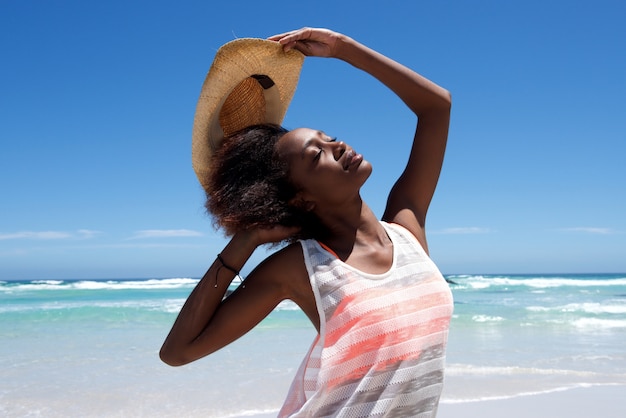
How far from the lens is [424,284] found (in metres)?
1.95

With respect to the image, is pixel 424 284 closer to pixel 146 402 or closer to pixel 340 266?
pixel 340 266

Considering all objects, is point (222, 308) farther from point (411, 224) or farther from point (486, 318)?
point (486, 318)

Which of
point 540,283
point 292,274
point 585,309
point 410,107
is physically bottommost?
point 540,283

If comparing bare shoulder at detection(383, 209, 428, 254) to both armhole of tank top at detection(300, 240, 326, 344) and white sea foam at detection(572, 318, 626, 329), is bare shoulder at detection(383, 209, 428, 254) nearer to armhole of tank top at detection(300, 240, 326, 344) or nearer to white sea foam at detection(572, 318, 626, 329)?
armhole of tank top at detection(300, 240, 326, 344)

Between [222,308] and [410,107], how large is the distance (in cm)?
110

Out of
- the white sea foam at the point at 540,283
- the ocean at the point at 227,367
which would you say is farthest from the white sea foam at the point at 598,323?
the white sea foam at the point at 540,283

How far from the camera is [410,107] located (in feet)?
8.23

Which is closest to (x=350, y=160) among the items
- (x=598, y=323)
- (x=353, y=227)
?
(x=353, y=227)

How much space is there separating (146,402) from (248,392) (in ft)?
3.28

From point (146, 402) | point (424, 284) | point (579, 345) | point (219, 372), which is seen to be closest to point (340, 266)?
point (424, 284)

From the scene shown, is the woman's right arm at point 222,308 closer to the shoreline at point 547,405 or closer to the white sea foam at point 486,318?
the shoreline at point 547,405

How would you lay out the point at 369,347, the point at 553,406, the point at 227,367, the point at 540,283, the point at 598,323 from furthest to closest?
the point at 540,283
the point at 598,323
the point at 227,367
the point at 553,406
the point at 369,347

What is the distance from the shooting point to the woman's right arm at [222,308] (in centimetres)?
190

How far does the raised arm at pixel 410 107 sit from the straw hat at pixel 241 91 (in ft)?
0.30
